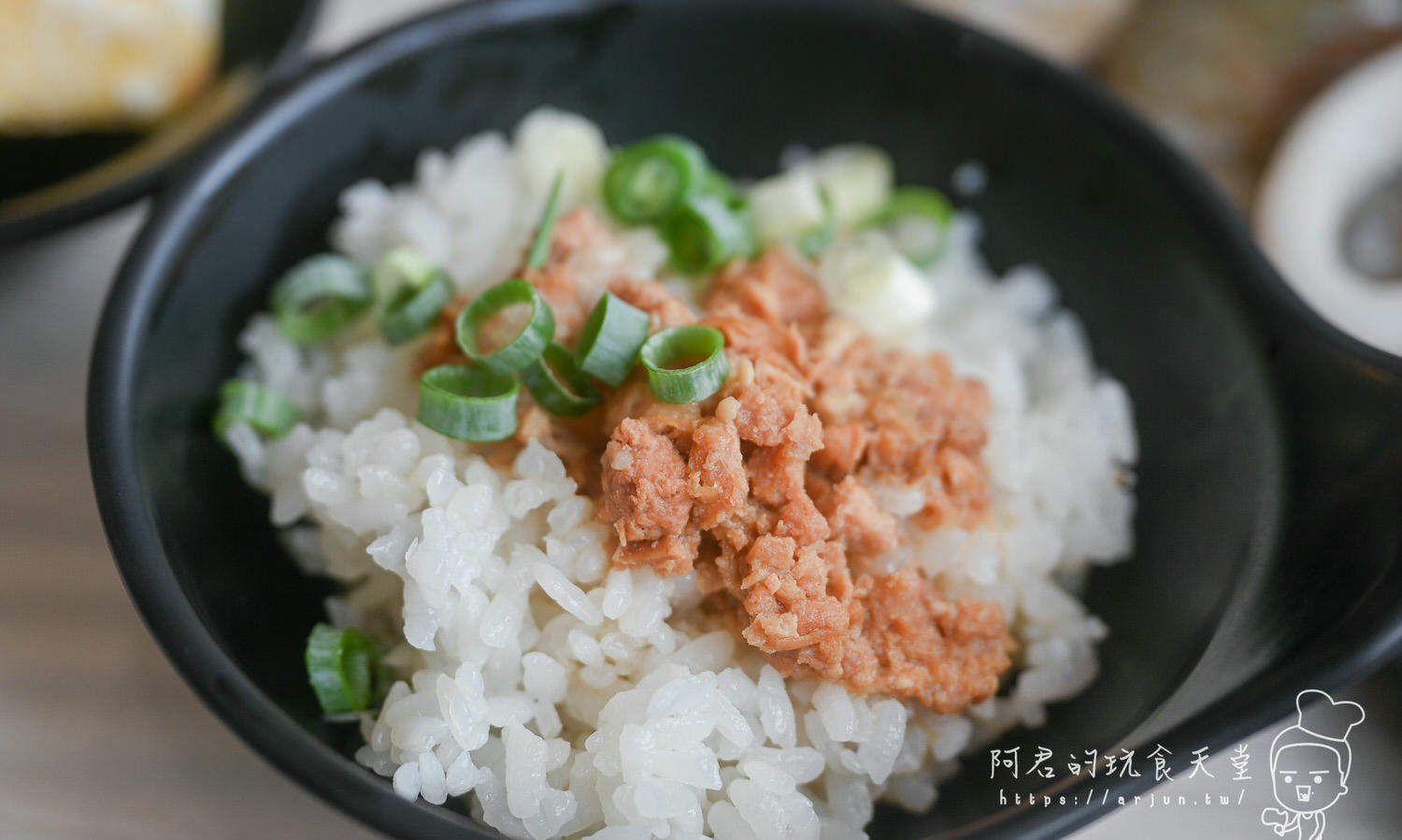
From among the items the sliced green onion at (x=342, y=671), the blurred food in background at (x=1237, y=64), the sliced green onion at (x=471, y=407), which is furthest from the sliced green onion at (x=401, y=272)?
the blurred food in background at (x=1237, y=64)

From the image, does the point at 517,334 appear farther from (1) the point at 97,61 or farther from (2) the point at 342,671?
(1) the point at 97,61

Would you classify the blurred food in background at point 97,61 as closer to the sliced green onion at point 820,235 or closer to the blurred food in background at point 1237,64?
the sliced green onion at point 820,235

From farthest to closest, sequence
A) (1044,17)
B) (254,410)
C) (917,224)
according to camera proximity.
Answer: (1044,17) → (917,224) → (254,410)

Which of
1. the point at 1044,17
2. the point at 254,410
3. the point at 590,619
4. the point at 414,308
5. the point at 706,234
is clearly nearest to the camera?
the point at 590,619

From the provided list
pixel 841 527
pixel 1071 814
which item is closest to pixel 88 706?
pixel 841 527

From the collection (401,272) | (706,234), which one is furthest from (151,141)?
(706,234)

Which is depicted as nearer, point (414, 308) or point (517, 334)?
point (517, 334)
